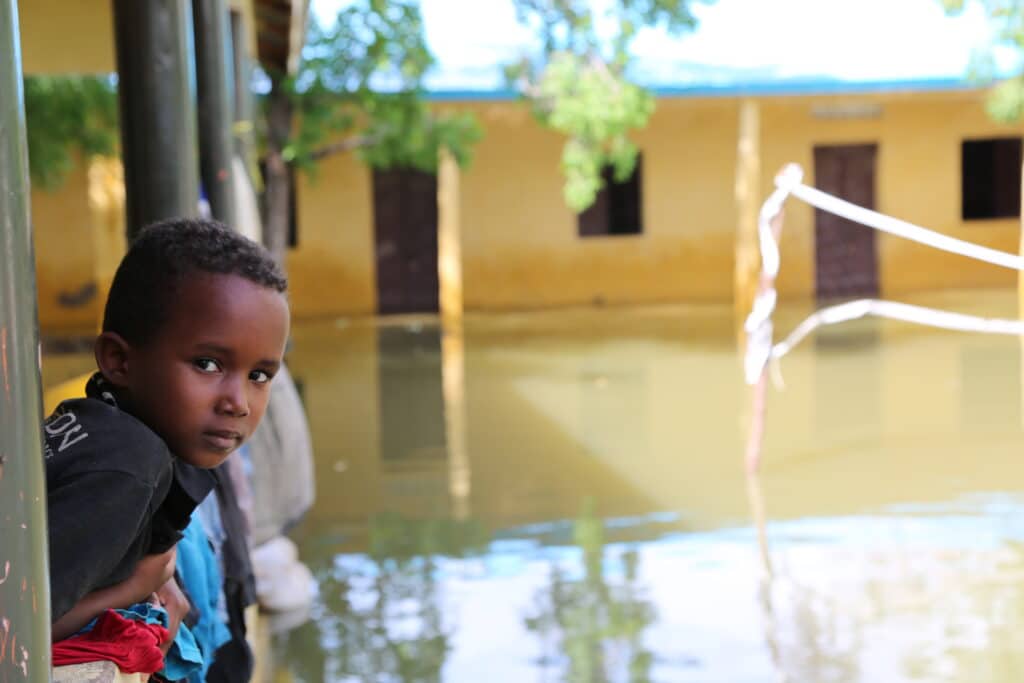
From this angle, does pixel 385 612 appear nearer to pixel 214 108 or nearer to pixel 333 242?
pixel 214 108

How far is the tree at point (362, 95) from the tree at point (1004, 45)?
6.00m

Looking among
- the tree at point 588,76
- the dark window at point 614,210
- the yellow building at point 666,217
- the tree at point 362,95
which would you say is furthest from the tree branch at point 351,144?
the dark window at point 614,210

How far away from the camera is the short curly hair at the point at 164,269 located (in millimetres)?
1714

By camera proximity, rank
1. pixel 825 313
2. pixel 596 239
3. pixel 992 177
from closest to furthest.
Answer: pixel 825 313
pixel 596 239
pixel 992 177

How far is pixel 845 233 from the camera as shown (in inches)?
747

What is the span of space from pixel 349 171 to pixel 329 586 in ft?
39.8

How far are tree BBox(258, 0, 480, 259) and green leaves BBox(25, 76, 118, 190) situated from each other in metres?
1.46

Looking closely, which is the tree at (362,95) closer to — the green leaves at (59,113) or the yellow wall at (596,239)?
the green leaves at (59,113)

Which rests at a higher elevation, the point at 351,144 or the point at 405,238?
the point at 351,144

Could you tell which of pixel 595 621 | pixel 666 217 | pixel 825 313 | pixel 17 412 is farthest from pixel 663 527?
pixel 666 217

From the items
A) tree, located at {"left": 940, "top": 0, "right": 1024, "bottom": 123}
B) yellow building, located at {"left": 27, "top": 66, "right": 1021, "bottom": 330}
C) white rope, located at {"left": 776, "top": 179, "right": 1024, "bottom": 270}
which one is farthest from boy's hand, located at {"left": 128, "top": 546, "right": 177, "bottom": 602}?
yellow building, located at {"left": 27, "top": 66, "right": 1021, "bottom": 330}

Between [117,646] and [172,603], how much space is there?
221 mm

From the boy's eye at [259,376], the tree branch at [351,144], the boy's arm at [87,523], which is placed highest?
the tree branch at [351,144]

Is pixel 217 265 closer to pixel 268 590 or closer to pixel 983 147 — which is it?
pixel 268 590
